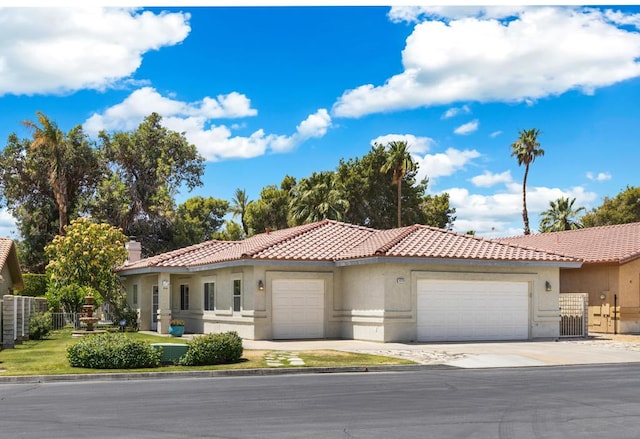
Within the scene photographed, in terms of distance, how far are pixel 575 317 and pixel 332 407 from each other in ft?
68.0

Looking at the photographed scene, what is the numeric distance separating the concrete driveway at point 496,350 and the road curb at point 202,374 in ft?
4.28

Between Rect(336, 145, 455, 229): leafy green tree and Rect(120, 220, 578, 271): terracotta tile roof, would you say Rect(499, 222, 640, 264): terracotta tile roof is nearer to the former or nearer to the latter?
Rect(120, 220, 578, 271): terracotta tile roof

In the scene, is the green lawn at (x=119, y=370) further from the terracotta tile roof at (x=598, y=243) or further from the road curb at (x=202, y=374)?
the terracotta tile roof at (x=598, y=243)

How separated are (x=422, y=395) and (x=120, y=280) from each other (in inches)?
1151

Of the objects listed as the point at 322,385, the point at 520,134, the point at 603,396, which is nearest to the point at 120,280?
the point at 322,385

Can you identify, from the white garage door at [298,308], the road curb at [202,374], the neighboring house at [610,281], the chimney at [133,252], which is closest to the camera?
the road curb at [202,374]

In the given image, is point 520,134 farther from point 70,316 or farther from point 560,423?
point 560,423

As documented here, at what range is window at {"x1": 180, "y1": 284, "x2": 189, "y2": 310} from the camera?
3732cm

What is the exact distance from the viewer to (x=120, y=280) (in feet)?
136

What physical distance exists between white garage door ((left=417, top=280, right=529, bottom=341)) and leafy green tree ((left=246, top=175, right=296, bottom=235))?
141 feet

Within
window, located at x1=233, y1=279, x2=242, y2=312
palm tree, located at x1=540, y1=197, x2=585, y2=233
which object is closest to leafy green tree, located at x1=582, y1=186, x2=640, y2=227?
palm tree, located at x1=540, y1=197, x2=585, y2=233

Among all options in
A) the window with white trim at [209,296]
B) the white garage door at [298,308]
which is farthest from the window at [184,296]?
the white garage door at [298,308]

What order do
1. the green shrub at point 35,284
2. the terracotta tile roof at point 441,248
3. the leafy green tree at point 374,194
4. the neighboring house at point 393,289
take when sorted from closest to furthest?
the neighboring house at point 393,289 < the terracotta tile roof at point 441,248 < the green shrub at point 35,284 < the leafy green tree at point 374,194

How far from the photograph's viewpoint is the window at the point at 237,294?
3029 cm
